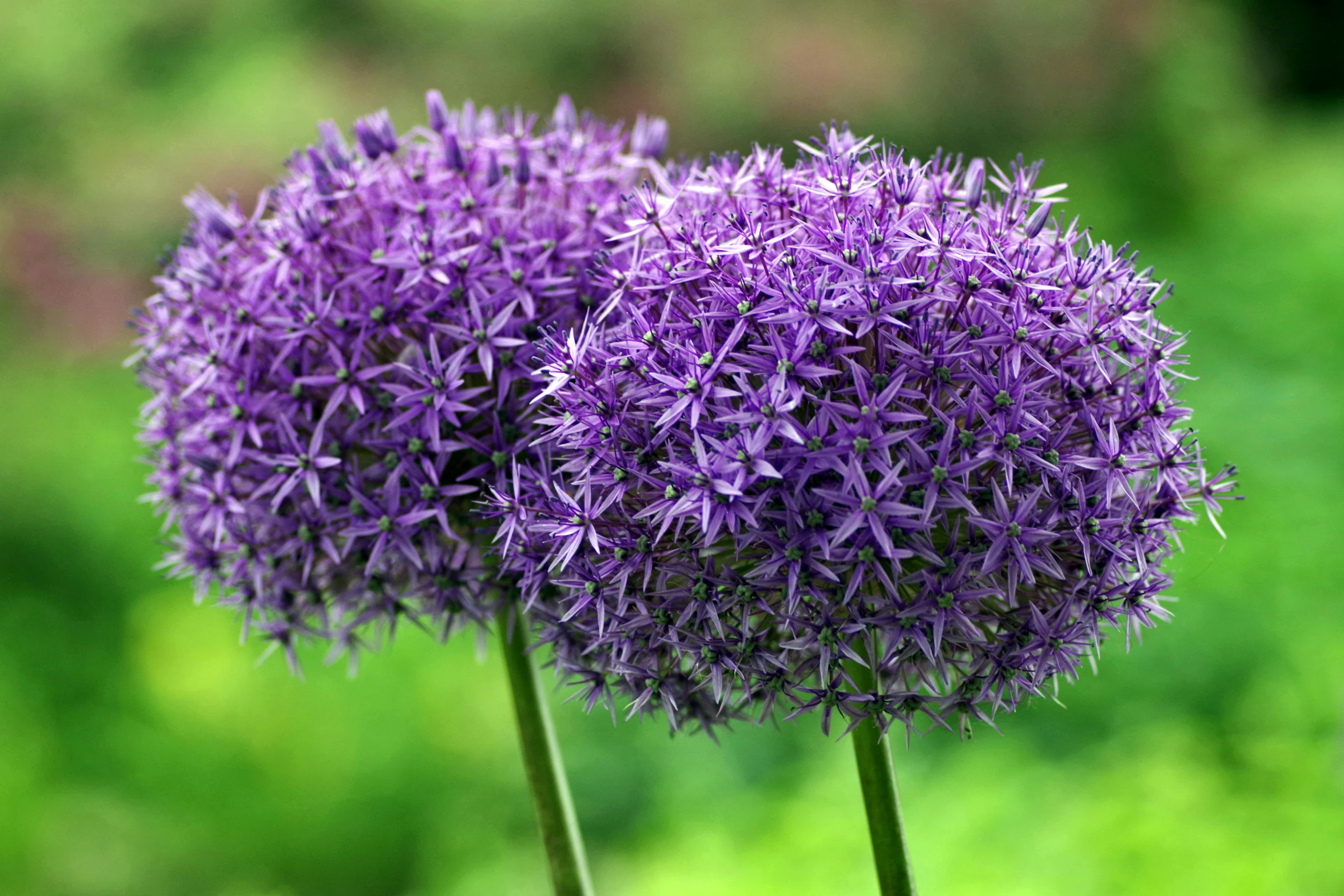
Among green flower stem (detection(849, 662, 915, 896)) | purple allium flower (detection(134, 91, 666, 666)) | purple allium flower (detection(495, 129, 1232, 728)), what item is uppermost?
purple allium flower (detection(134, 91, 666, 666))

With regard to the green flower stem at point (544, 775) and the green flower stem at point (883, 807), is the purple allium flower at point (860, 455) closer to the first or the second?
the green flower stem at point (883, 807)

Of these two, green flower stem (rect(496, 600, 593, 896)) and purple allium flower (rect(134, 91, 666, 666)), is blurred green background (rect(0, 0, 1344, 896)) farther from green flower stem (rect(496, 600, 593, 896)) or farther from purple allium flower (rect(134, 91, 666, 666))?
purple allium flower (rect(134, 91, 666, 666))

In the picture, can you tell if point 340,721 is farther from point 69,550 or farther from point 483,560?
point 483,560

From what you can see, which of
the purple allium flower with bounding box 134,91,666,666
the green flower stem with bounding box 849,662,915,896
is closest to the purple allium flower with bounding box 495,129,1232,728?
the green flower stem with bounding box 849,662,915,896

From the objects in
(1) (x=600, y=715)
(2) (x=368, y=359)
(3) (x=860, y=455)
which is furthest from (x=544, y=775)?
(1) (x=600, y=715)

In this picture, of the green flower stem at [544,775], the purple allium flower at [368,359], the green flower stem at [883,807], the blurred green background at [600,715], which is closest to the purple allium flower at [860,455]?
Result: the green flower stem at [883,807]

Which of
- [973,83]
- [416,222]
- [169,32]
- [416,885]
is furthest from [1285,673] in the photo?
[169,32]
